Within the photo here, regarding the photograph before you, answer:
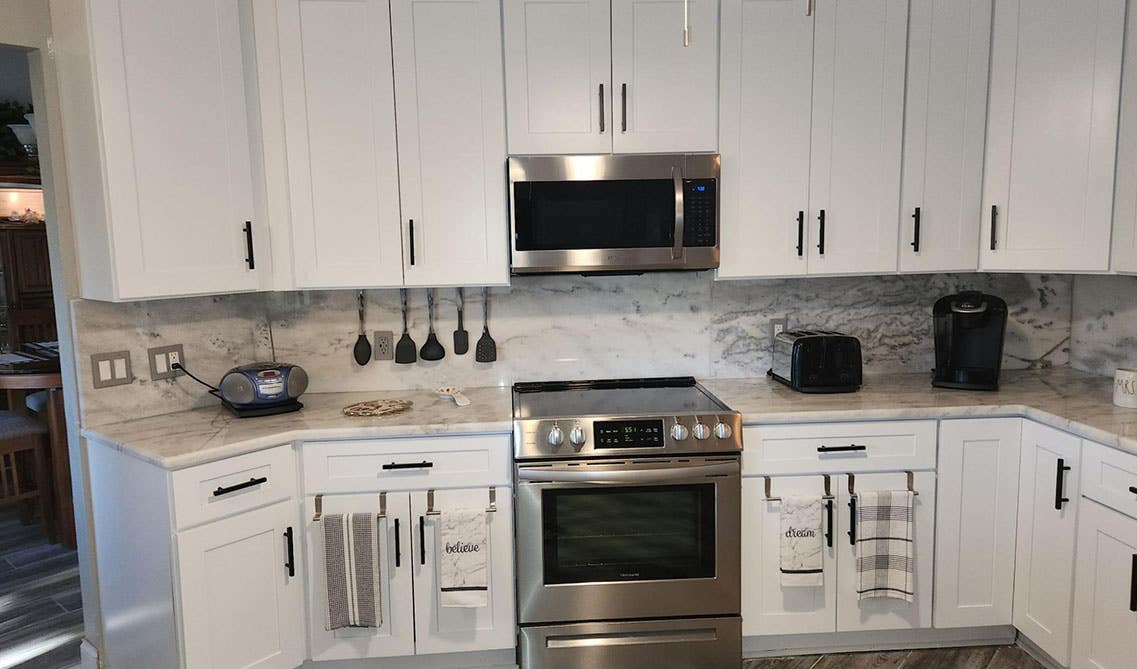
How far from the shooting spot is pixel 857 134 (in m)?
2.63

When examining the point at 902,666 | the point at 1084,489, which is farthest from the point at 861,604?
the point at 1084,489

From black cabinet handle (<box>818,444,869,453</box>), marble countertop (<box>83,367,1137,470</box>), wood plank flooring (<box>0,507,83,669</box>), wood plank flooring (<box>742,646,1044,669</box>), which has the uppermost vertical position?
marble countertop (<box>83,367,1137,470</box>)

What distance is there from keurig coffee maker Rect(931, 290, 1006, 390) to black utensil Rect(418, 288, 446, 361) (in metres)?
2.01

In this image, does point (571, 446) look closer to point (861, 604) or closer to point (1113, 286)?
point (861, 604)

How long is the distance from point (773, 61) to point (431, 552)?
2.17 meters

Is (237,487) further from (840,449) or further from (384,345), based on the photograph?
(840,449)

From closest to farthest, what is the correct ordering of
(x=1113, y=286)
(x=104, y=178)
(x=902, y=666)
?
(x=104, y=178) < (x=902, y=666) < (x=1113, y=286)

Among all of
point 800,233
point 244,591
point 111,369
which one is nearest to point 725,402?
point 800,233

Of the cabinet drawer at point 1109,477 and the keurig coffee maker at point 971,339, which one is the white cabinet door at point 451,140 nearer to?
the keurig coffee maker at point 971,339

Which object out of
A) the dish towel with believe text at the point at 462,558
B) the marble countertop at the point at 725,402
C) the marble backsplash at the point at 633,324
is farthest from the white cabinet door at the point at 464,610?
the marble backsplash at the point at 633,324

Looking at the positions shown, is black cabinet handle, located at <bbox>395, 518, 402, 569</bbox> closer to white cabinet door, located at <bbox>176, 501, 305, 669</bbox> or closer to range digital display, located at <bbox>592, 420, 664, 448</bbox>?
white cabinet door, located at <bbox>176, 501, 305, 669</bbox>

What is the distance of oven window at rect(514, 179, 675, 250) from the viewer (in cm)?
254

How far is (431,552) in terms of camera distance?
7.98 ft

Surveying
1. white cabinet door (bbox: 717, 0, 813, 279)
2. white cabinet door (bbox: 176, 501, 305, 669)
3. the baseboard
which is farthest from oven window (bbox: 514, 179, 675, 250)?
the baseboard
